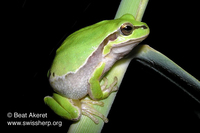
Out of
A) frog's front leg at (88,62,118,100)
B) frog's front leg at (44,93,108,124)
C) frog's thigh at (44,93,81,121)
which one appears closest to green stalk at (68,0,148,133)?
frog's front leg at (88,62,118,100)

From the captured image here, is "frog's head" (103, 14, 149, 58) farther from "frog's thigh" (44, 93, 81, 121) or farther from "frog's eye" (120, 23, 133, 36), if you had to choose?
"frog's thigh" (44, 93, 81, 121)

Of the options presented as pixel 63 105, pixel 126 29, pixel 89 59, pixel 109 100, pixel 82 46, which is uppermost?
pixel 126 29

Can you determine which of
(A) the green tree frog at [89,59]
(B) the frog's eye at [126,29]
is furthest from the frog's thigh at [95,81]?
(B) the frog's eye at [126,29]

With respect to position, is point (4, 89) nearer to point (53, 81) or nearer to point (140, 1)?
point (53, 81)

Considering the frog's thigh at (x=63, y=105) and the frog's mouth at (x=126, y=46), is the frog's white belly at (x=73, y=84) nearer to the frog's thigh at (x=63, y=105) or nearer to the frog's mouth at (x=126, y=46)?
the frog's thigh at (x=63, y=105)

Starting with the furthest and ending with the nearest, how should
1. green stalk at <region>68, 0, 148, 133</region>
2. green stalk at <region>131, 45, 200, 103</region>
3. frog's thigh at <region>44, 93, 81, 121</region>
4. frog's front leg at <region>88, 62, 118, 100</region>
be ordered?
frog's thigh at <region>44, 93, 81, 121</region> < frog's front leg at <region>88, 62, 118, 100</region> < green stalk at <region>68, 0, 148, 133</region> < green stalk at <region>131, 45, 200, 103</region>

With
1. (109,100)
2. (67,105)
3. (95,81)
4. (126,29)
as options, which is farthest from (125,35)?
(67,105)

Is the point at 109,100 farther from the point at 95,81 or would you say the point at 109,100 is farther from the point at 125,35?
the point at 125,35

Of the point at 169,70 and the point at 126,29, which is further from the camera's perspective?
the point at 126,29
